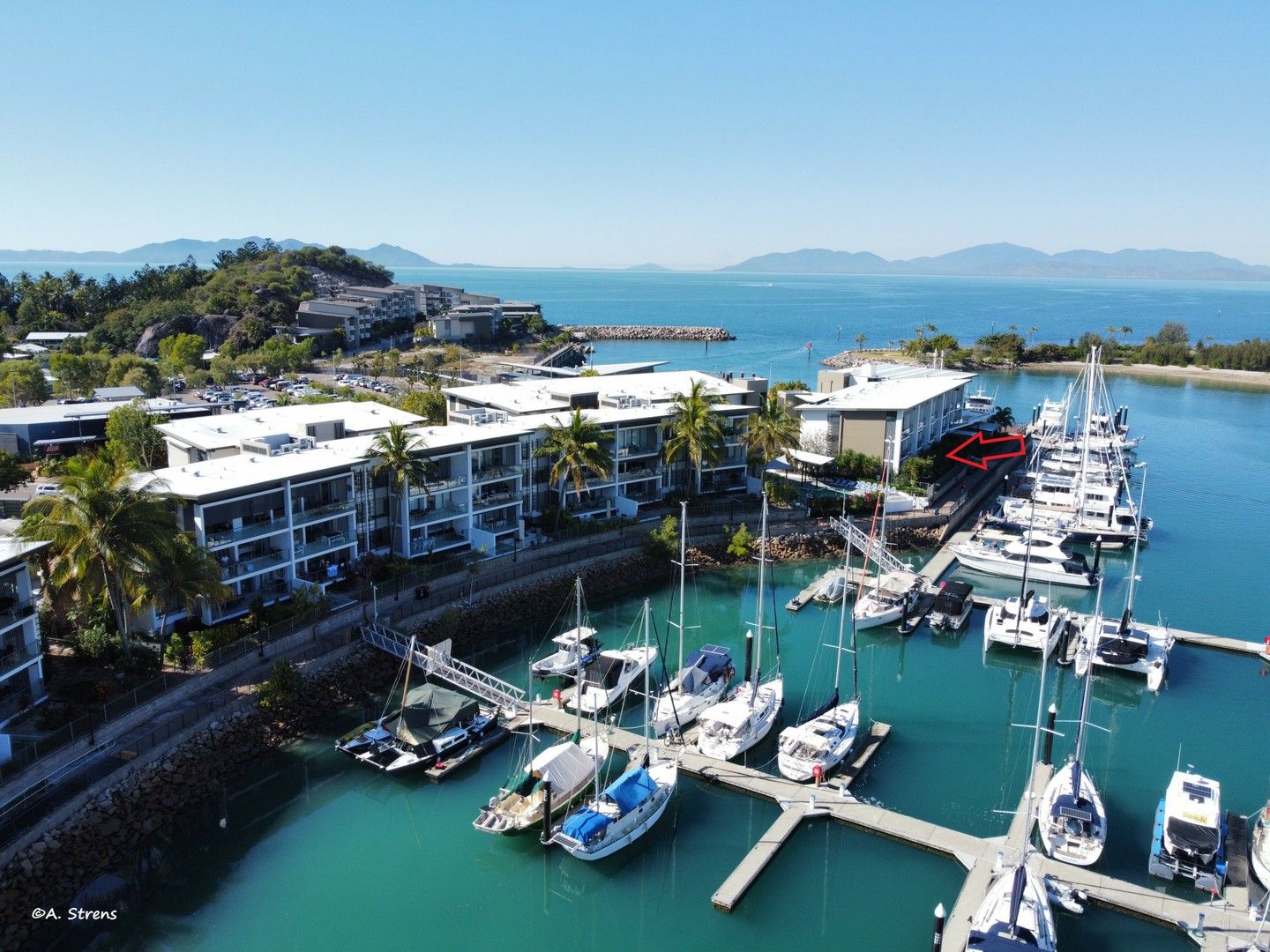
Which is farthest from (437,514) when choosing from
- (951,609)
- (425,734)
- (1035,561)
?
(1035,561)

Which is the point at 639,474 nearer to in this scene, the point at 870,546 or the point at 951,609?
the point at 870,546

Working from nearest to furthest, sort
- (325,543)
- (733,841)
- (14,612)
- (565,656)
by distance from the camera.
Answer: (733,841) < (14,612) < (565,656) < (325,543)

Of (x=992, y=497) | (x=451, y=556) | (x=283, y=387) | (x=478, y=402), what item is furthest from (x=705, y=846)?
(x=283, y=387)

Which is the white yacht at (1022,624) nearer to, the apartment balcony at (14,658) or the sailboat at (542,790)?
the sailboat at (542,790)

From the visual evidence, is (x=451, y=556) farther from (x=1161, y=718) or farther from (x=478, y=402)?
(x=1161, y=718)

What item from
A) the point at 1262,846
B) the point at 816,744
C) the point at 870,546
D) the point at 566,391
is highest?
the point at 566,391
